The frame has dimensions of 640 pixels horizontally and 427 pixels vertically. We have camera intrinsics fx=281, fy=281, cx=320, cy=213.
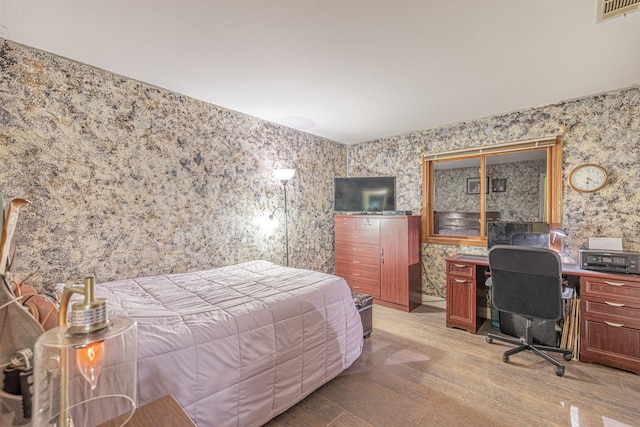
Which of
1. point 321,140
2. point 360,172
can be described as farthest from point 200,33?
point 360,172

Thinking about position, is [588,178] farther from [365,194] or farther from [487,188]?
[365,194]

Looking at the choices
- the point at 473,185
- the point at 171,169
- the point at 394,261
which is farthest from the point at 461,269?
the point at 171,169

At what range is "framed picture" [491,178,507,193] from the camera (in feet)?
12.8

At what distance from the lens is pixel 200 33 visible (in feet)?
6.05

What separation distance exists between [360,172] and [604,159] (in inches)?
113

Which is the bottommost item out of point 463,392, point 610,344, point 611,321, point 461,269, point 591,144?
point 463,392

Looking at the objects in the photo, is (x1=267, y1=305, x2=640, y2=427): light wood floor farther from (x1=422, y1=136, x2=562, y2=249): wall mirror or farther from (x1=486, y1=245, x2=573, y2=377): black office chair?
(x1=422, y1=136, x2=562, y2=249): wall mirror

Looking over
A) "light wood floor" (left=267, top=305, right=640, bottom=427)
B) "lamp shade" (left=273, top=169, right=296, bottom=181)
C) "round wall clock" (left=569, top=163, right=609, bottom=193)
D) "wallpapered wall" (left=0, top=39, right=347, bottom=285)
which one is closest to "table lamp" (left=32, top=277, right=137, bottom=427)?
"light wood floor" (left=267, top=305, right=640, bottom=427)

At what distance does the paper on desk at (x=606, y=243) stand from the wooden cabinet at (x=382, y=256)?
1.74m

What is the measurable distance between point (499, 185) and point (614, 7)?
2.61 m

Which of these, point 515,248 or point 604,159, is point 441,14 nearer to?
point 515,248

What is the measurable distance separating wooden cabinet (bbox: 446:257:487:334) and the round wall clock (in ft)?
4.08

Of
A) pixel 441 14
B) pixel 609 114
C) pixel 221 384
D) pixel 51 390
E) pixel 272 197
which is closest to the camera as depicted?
pixel 51 390

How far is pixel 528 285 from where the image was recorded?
2.30 metres
